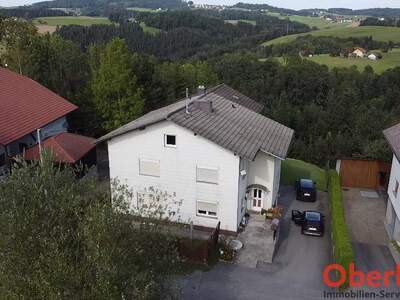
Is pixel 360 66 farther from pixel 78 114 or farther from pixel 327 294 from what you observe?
pixel 327 294

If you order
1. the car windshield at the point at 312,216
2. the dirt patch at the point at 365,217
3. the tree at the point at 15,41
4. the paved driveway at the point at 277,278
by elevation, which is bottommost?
the dirt patch at the point at 365,217

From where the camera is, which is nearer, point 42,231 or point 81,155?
point 42,231

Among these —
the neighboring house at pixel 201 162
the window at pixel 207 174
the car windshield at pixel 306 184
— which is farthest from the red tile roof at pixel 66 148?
the car windshield at pixel 306 184

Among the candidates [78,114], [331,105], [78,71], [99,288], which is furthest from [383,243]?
[331,105]

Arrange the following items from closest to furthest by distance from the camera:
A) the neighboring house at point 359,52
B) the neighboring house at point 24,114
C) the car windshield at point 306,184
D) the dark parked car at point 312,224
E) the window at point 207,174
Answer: the window at point 207,174 < the dark parked car at point 312,224 < the neighboring house at point 24,114 < the car windshield at point 306,184 < the neighboring house at point 359,52

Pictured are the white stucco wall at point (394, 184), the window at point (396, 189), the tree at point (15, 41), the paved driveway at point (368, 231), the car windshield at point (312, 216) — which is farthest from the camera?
the tree at point (15, 41)

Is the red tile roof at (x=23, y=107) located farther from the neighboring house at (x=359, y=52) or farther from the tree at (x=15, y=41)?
the neighboring house at (x=359, y=52)
